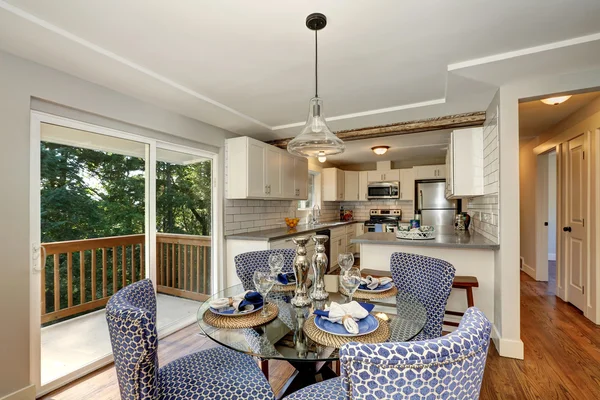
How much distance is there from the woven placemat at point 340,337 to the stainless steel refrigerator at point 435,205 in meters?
5.14

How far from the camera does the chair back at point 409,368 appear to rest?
2.27 feet

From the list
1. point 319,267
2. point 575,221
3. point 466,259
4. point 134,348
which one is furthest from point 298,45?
point 575,221

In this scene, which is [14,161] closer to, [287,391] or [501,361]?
[287,391]

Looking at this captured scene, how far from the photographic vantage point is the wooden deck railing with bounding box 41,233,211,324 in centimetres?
213

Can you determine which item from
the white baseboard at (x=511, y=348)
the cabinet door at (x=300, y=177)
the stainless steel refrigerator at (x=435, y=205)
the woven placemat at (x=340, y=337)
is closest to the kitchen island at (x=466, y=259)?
the white baseboard at (x=511, y=348)

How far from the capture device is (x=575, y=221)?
340 cm

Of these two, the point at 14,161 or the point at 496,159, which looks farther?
the point at 496,159

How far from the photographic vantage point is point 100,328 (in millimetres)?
2533

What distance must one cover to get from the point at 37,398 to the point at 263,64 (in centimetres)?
274

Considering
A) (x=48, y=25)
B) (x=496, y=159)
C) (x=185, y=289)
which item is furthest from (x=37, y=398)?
(x=496, y=159)

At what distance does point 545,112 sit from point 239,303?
3960mm

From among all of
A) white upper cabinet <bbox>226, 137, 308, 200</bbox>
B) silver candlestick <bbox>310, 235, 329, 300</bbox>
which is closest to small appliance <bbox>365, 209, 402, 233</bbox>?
white upper cabinet <bbox>226, 137, 308, 200</bbox>

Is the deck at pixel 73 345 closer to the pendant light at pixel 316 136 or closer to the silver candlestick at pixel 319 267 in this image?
the silver candlestick at pixel 319 267

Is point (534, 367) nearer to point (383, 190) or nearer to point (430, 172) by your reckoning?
point (430, 172)
